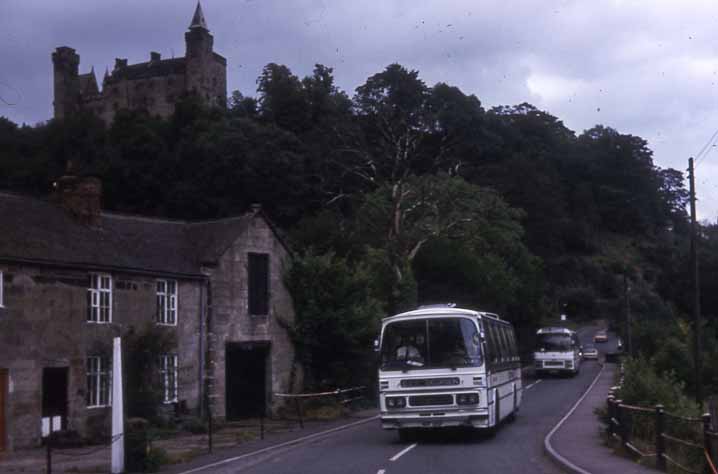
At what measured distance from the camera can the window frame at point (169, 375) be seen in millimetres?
30094

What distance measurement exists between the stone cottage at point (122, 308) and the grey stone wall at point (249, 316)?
5cm

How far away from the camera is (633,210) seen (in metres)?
115

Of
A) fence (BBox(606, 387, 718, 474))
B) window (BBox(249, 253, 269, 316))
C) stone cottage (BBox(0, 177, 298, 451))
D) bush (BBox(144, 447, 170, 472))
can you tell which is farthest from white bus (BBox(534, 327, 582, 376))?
bush (BBox(144, 447, 170, 472))

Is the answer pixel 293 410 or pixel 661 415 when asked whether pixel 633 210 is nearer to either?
pixel 293 410

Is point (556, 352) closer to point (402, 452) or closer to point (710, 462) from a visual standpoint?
point (402, 452)

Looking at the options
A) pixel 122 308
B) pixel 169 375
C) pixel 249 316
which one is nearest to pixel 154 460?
pixel 122 308

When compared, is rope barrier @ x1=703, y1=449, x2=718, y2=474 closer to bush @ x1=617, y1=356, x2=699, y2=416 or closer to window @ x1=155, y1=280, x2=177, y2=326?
bush @ x1=617, y1=356, x2=699, y2=416

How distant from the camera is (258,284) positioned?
35719mm

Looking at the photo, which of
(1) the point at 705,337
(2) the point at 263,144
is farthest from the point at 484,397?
(2) the point at 263,144

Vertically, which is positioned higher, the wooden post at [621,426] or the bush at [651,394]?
the bush at [651,394]

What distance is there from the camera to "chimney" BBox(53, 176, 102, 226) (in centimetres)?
3042

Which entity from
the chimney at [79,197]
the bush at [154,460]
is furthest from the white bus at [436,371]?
the chimney at [79,197]

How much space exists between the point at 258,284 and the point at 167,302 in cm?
518

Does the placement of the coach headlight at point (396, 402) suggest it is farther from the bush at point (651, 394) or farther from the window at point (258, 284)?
the window at point (258, 284)
